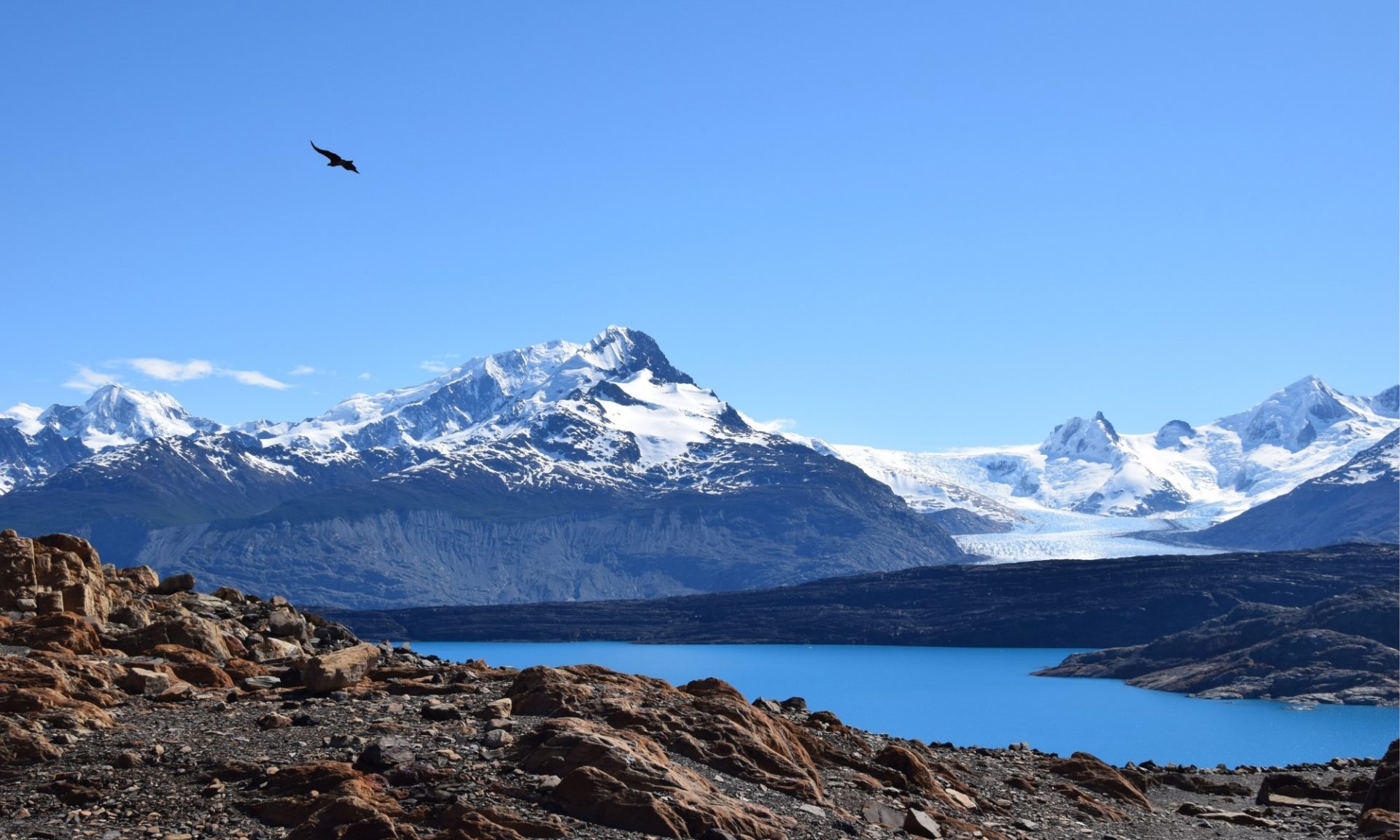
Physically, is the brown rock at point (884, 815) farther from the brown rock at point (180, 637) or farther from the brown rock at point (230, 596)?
the brown rock at point (230, 596)

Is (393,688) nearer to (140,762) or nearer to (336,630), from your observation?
(140,762)

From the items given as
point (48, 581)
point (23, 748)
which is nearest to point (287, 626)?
point (48, 581)

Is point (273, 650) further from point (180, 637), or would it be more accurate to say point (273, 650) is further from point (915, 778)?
point (915, 778)

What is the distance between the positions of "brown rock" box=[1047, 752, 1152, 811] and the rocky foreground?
0.28 feet

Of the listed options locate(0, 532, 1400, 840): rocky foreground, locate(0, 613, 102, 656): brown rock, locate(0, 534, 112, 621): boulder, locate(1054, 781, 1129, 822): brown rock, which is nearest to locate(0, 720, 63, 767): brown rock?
locate(0, 532, 1400, 840): rocky foreground

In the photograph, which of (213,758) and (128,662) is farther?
(128,662)

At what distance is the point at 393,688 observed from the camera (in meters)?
28.8

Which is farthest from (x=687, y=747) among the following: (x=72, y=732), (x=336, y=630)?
(x=336, y=630)

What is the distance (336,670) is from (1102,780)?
801 inches

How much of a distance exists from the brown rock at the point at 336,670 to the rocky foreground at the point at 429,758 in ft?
0.20

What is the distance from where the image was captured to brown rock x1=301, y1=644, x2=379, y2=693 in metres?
28.1

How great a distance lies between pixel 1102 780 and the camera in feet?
118

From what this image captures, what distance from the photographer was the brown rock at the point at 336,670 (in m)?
28.1

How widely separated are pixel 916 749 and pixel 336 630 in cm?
1838
